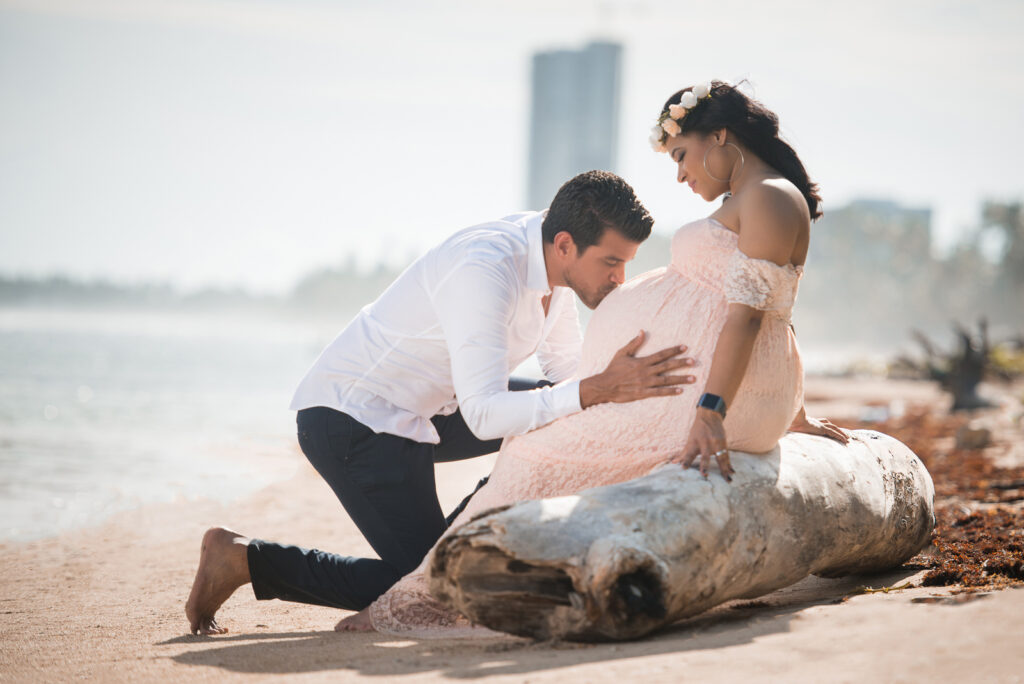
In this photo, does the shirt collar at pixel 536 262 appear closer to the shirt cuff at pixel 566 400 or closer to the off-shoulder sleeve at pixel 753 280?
the shirt cuff at pixel 566 400

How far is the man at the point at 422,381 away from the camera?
3.82 m

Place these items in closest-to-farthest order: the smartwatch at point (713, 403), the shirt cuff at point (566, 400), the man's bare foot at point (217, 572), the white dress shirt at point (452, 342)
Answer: the smartwatch at point (713, 403)
the shirt cuff at point (566, 400)
the white dress shirt at point (452, 342)
the man's bare foot at point (217, 572)

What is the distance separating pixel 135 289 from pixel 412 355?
181 metres

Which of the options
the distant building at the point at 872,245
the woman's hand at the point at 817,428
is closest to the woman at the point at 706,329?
the woman's hand at the point at 817,428

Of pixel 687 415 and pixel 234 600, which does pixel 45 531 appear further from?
pixel 687 415

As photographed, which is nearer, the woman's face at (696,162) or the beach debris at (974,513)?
the woman's face at (696,162)

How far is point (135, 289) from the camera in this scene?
171m

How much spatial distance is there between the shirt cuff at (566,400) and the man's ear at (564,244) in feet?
2.21

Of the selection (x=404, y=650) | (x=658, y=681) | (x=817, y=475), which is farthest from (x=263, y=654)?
(x=817, y=475)

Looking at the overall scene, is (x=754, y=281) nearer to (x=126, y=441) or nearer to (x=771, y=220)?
(x=771, y=220)

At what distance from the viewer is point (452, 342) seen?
3871 millimetres

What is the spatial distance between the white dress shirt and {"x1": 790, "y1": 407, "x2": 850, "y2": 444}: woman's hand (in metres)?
1.19

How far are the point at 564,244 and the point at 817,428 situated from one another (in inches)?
57.7

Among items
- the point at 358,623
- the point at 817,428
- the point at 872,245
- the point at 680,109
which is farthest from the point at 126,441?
the point at 872,245
